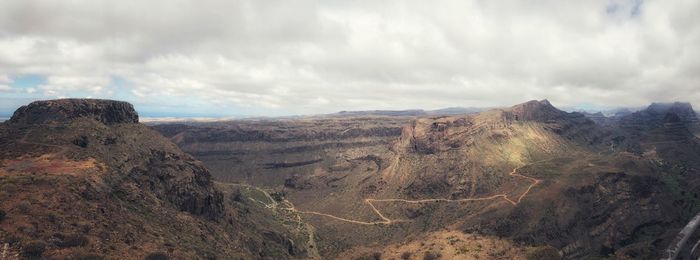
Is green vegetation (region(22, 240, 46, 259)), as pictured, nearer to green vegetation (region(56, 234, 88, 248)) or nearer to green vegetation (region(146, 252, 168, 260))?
green vegetation (region(56, 234, 88, 248))

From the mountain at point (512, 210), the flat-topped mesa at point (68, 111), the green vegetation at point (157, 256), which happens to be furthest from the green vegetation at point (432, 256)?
the flat-topped mesa at point (68, 111)

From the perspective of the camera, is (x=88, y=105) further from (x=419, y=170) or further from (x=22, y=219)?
(x=419, y=170)

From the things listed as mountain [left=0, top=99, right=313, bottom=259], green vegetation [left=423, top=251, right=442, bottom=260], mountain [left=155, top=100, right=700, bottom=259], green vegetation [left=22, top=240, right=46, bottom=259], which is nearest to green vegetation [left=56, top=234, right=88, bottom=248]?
mountain [left=0, top=99, right=313, bottom=259]

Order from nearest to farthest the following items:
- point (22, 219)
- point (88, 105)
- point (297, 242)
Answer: point (22, 219) → point (88, 105) → point (297, 242)

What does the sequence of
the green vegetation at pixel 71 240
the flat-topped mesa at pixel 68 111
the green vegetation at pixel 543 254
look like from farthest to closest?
the flat-topped mesa at pixel 68 111
the green vegetation at pixel 543 254
the green vegetation at pixel 71 240

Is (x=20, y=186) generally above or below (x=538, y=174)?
above

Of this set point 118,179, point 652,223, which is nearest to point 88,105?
point 118,179

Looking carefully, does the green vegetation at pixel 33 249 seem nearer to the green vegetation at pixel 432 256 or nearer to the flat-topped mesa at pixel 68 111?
the flat-topped mesa at pixel 68 111

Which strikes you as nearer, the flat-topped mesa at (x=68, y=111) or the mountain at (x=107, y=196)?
the mountain at (x=107, y=196)
